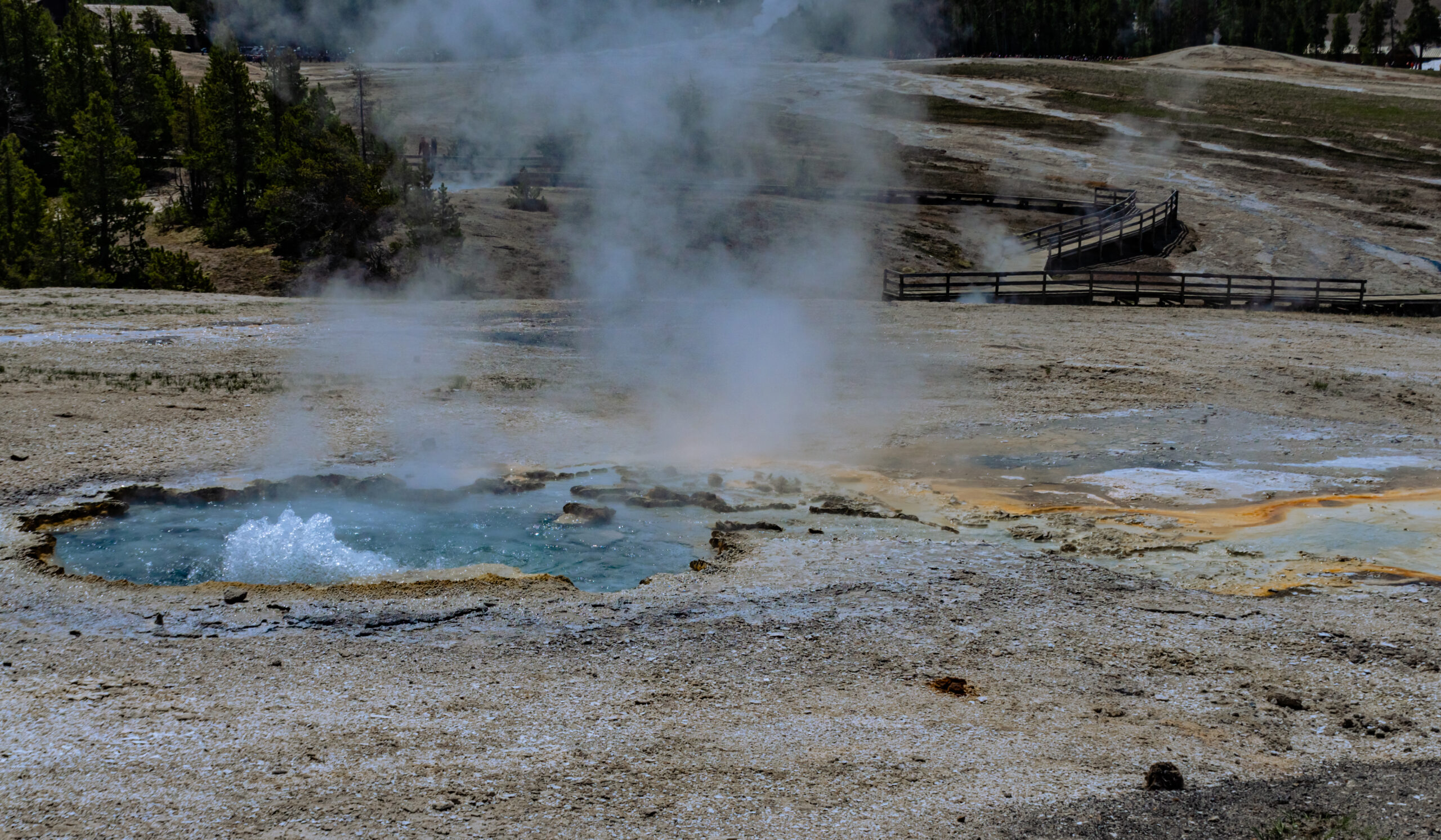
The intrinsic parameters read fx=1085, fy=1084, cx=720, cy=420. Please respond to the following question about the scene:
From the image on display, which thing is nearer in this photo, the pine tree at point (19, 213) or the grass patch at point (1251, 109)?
the pine tree at point (19, 213)

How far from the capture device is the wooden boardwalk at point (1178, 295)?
87.6 feet

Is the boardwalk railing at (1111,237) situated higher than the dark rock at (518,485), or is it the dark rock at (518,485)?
the boardwalk railing at (1111,237)

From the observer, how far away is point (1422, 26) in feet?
303

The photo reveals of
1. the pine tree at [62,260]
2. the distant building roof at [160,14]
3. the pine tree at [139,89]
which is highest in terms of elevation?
the distant building roof at [160,14]

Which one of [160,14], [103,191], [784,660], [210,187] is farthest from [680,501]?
[160,14]

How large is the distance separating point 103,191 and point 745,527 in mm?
27087

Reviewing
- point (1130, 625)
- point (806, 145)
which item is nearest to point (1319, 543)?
point (1130, 625)

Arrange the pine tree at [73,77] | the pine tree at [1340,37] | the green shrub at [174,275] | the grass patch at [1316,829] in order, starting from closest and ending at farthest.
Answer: the grass patch at [1316,829] → the green shrub at [174,275] → the pine tree at [73,77] → the pine tree at [1340,37]

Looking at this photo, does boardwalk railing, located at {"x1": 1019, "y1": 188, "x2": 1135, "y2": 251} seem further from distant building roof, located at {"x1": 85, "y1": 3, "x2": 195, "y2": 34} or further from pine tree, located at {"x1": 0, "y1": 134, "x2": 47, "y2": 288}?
distant building roof, located at {"x1": 85, "y1": 3, "x2": 195, "y2": 34}

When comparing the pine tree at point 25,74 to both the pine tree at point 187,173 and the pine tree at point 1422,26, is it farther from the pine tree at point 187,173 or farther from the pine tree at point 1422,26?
the pine tree at point 1422,26

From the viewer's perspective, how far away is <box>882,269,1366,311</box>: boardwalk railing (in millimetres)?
27109

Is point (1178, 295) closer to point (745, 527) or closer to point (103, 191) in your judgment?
point (745, 527)

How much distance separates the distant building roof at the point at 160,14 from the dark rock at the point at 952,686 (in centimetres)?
6327

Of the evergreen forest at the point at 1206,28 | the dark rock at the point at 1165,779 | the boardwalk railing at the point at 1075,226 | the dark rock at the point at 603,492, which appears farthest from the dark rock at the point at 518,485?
the evergreen forest at the point at 1206,28
